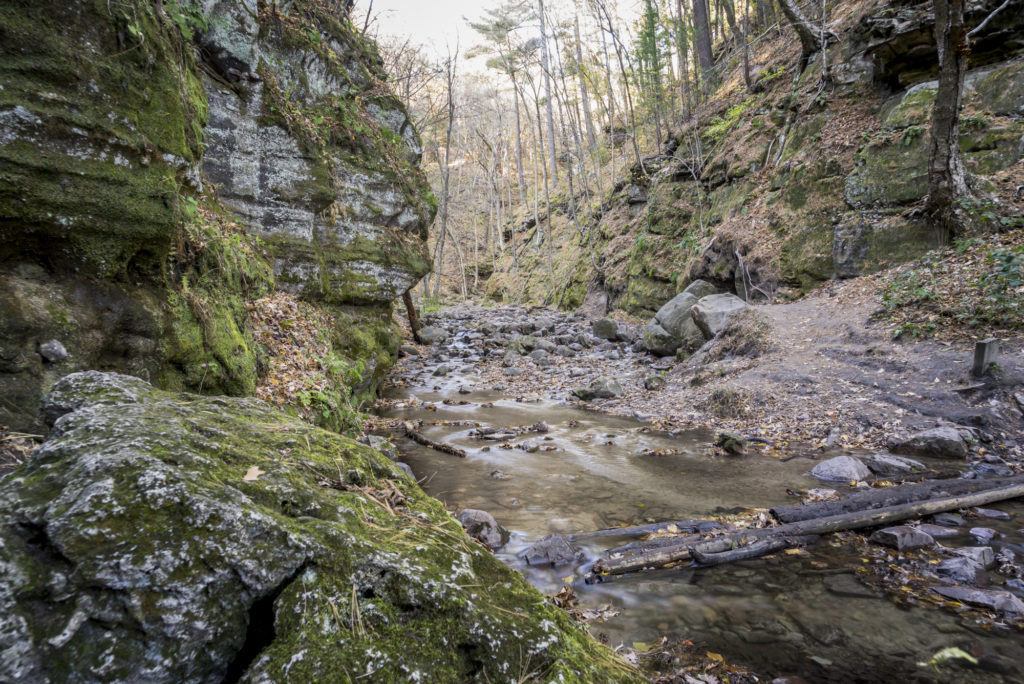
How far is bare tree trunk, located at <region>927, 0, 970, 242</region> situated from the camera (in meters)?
9.24

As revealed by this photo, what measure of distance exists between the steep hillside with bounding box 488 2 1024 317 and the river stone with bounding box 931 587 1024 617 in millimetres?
9249

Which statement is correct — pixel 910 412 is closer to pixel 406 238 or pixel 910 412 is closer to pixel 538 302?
pixel 406 238

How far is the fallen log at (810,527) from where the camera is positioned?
4.05 meters

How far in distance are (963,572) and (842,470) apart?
6.84 feet

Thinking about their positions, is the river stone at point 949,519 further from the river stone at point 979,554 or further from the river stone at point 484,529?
the river stone at point 484,529

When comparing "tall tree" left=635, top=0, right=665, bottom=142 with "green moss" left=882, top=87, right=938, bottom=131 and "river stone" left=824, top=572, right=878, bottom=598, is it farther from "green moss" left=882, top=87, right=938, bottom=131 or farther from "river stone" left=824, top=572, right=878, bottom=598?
"river stone" left=824, top=572, right=878, bottom=598

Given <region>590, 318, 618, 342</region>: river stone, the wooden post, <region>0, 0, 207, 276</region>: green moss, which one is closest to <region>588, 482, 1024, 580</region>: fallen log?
the wooden post

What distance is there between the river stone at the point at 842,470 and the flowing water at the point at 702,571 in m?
0.20

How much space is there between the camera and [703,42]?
66.2ft

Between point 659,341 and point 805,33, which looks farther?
point 805,33

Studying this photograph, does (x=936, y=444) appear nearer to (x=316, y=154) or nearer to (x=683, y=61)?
(x=316, y=154)

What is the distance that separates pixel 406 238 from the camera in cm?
1134

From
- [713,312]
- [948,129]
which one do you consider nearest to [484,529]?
[713,312]

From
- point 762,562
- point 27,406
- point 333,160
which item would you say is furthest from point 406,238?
point 762,562
